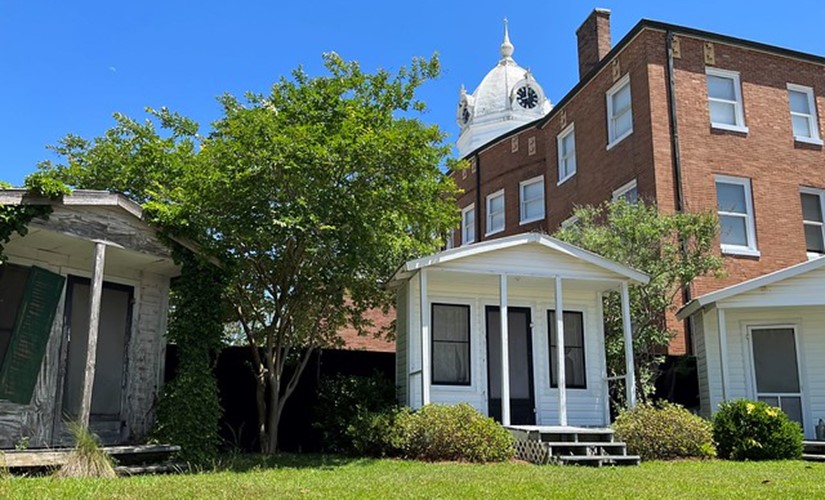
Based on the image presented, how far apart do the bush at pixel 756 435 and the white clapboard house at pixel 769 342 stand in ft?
6.15

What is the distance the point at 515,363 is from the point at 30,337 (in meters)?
8.33

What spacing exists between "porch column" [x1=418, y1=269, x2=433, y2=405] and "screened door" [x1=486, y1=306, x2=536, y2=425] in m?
1.83

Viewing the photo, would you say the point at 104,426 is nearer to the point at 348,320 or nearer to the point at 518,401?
the point at 348,320

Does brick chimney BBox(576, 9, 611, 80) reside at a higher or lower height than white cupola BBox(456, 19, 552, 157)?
lower

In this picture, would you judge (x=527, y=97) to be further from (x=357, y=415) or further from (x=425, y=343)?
(x=357, y=415)

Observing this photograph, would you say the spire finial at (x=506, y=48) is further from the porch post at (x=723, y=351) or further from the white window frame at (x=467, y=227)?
the porch post at (x=723, y=351)

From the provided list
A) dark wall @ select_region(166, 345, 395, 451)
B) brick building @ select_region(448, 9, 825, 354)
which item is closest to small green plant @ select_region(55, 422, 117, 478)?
dark wall @ select_region(166, 345, 395, 451)

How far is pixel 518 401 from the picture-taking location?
1413 cm

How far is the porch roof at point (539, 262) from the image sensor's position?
1287cm

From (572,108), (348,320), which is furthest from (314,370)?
(572,108)

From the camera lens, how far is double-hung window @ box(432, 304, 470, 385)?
13.9m

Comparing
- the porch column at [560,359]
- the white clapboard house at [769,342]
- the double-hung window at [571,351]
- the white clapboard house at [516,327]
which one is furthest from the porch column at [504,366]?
the white clapboard house at [769,342]

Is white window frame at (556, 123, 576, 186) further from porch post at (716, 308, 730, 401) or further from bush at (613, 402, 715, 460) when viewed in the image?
bush at (613, 402, 715, 460)

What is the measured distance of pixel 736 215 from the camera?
17.5 meters
